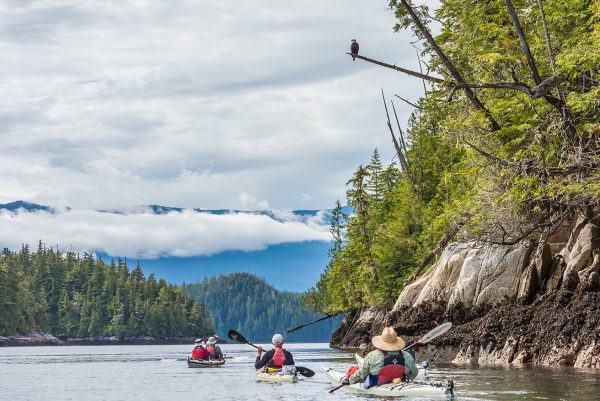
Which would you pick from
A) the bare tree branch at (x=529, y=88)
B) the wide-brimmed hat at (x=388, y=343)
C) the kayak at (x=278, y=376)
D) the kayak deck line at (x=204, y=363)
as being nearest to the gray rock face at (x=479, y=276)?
the kayak deck line at (x=204, y=363)

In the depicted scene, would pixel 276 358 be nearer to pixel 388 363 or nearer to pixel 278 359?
pixel 278 359

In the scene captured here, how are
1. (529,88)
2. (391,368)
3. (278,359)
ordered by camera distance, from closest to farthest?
(391,368)
(529,88)
(278,359)

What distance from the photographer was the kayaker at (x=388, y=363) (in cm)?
2253

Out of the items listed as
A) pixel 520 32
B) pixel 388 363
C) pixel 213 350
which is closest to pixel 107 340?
pixel 213 350

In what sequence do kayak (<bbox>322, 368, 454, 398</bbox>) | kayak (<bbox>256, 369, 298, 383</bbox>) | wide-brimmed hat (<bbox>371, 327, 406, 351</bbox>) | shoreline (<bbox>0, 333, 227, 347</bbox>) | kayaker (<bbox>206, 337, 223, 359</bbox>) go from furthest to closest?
shoreline (<bbox>0, 333, 227, 347</bbox>), kayaker (<bbox>206, 337, 223, 359</bbox>), kayak (<bbox>256, 369, 298, 383</bbox>), wide-brimmed hat (<bbox>371, 327, 406, 351</bbox>), kayak (<bbox>322, 368, 454, 398</bbox>)

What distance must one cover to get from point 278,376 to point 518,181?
1057cm

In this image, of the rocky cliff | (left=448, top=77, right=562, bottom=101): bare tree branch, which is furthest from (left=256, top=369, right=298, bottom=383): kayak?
(left=448, top=77, right=562, bottom=101): bare tree branch

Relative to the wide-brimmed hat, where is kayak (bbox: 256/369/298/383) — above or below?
below

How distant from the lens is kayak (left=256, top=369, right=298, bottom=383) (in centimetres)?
3016

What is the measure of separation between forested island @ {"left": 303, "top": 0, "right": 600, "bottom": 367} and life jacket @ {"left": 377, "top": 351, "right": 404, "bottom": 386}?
6779 mm

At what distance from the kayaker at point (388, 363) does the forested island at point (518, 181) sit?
6.46 m

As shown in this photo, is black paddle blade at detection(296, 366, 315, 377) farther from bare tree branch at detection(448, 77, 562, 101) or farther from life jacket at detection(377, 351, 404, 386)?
bare tree branch at detection(448, 77, 562, 101)

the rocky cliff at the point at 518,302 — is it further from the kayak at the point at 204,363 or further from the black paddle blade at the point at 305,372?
the kayak at the point at 204,363

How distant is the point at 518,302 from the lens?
36.1 metres
